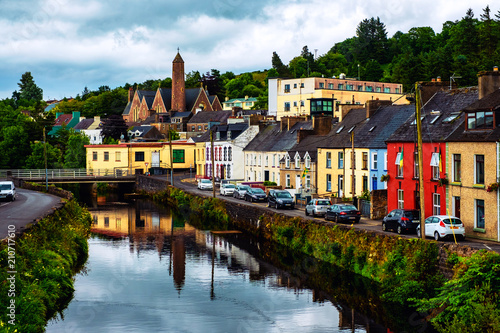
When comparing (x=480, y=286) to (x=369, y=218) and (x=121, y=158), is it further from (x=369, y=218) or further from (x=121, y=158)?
(x=121, y=158)

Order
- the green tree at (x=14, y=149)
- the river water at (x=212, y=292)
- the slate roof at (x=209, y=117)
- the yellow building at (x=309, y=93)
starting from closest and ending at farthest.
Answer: the river water at (x=212, y=292)
the yellow building at (x=309, y=93)
the green tree at (x=14, y=149)
the slate roof at (x=209, y=117)

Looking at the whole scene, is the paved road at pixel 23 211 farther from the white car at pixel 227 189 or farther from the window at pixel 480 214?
the window at pixel 480 214

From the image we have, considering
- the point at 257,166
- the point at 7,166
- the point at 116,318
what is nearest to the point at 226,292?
the point at 116,318

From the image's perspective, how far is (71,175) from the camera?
10419 centimetres

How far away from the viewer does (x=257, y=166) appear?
83.5 m

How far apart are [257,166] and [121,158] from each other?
3509cm

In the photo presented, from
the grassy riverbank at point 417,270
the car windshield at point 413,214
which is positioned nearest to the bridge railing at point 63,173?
the grassy riverbank at point 417,270

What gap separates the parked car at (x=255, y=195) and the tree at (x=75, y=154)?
57.3 metres

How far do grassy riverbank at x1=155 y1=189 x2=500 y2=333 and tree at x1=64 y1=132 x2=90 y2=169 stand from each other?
7602 cm

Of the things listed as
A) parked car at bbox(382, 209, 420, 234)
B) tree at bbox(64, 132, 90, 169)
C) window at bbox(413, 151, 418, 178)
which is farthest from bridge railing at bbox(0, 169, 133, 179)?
parked car at bbox(382, 209, 420, 234)

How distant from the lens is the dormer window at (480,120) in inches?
1506

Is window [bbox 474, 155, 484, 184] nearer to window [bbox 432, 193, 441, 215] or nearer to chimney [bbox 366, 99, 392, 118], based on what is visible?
window [bbox 432, 193, 441, 215]

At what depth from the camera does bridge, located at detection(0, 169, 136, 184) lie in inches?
3804

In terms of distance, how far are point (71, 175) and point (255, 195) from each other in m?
48.4
